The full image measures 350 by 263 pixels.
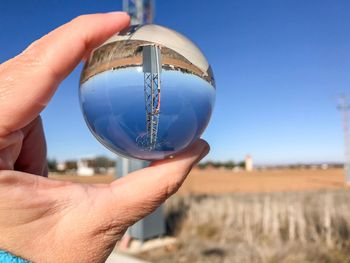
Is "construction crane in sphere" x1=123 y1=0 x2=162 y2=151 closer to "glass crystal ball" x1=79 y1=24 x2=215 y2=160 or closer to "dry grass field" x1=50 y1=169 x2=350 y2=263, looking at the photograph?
"glass crystal ball" x1=79 y1=24 x2=215 y2=160

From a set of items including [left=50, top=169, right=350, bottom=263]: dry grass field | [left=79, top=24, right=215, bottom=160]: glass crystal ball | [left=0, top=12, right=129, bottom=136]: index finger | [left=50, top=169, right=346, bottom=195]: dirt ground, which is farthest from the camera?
[left=50, top=169, right=346, bottom=195]: dirt ground

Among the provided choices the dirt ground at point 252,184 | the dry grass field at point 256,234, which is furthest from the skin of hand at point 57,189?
the dirt ground at point 252,184

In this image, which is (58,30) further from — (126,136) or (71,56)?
(126,136)

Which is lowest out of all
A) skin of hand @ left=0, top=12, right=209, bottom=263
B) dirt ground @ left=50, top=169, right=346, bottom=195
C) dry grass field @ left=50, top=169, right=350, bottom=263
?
dirt ground @ left=50, top=169, right=346, bottom=195

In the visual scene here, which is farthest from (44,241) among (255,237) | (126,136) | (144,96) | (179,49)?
(255,237)

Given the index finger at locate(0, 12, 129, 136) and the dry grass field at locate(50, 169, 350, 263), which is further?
the dry grass field at locate(50, 169, 350, 263)

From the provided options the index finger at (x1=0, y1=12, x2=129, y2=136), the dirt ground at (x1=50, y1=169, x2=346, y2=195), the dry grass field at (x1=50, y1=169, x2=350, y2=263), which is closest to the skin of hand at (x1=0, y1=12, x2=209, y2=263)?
the index finger at (x1=0, y1=12, x2=129, y2=136)

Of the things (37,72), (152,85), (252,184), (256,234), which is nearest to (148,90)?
(152,85)
